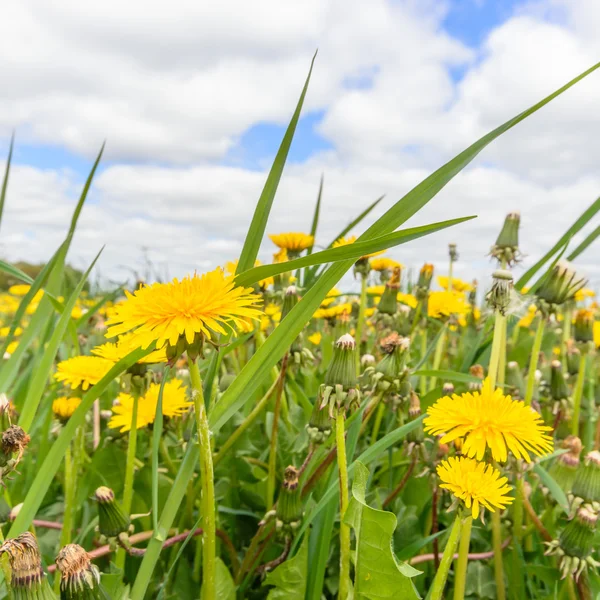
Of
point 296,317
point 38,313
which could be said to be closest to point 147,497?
point 38,313

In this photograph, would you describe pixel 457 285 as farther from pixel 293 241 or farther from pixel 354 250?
pixel 354 250

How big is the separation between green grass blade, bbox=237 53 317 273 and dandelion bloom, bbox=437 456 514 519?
0.53 meters

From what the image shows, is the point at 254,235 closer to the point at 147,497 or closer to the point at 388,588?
the point at 388,588

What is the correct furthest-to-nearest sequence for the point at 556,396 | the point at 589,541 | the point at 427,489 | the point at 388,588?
the point at 556,396, the point at 427,489, the point at 589,541, the point at 388,588

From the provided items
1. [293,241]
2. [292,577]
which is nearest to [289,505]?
[292,577]

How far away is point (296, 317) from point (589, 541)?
0.86 meters

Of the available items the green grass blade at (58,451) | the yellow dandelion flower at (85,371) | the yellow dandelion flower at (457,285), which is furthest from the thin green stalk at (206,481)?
the yellow dandelion flower at (457,285)

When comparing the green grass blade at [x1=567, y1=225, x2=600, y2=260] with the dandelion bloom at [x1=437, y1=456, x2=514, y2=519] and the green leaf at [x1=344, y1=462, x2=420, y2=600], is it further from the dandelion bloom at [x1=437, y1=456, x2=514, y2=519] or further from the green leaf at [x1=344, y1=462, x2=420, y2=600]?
the green leaf at [x1=344, y1=462, x2=420, y2=600]

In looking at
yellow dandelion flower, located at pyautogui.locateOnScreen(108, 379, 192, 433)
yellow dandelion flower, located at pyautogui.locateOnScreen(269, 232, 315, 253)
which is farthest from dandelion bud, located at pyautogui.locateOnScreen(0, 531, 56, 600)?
yellow dandelion flower, located at pyautogui.locateOnScreen(269, 232, 315, 253)

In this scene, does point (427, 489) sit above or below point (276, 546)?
above

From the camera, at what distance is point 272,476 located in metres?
1.63

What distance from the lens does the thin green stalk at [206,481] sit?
0.94 meters

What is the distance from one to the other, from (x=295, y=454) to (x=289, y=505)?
0.53 meters

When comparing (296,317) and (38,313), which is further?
(38,313)
